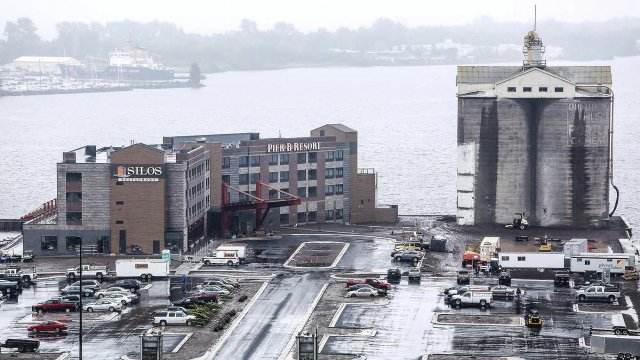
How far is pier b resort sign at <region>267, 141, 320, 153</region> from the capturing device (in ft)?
481

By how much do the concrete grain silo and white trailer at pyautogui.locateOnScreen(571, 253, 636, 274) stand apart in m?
25.7

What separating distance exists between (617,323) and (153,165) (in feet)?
154

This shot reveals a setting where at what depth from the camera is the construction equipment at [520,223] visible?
144m

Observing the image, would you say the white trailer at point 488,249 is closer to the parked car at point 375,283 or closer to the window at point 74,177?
the parked car at point 375,283

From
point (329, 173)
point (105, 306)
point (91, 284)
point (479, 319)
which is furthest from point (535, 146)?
point (105, 306)

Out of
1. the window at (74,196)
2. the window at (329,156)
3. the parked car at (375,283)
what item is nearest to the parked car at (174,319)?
the parked car at (375,283)

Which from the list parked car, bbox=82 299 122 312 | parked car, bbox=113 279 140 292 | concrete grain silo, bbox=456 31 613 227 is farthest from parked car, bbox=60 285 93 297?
concrete grain silo, bbox=456 31 613 227

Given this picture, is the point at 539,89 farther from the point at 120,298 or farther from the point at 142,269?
the point at 120,298

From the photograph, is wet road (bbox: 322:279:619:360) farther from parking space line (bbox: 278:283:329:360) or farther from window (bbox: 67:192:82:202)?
window (bbox: 67:192:82:202)

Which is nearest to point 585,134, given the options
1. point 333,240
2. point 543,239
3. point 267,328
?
point 543,239

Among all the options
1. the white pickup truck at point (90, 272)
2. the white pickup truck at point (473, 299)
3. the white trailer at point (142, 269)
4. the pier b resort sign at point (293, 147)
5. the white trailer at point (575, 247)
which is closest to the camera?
the white pickup truck at point (473, 299)

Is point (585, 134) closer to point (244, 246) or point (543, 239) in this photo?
point (543, 239)

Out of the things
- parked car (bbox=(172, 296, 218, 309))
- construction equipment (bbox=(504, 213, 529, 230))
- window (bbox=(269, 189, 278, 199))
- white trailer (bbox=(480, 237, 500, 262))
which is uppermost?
window (bbox=(269, 189, 278, 199))

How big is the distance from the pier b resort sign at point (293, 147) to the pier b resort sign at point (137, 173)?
19913 mm
